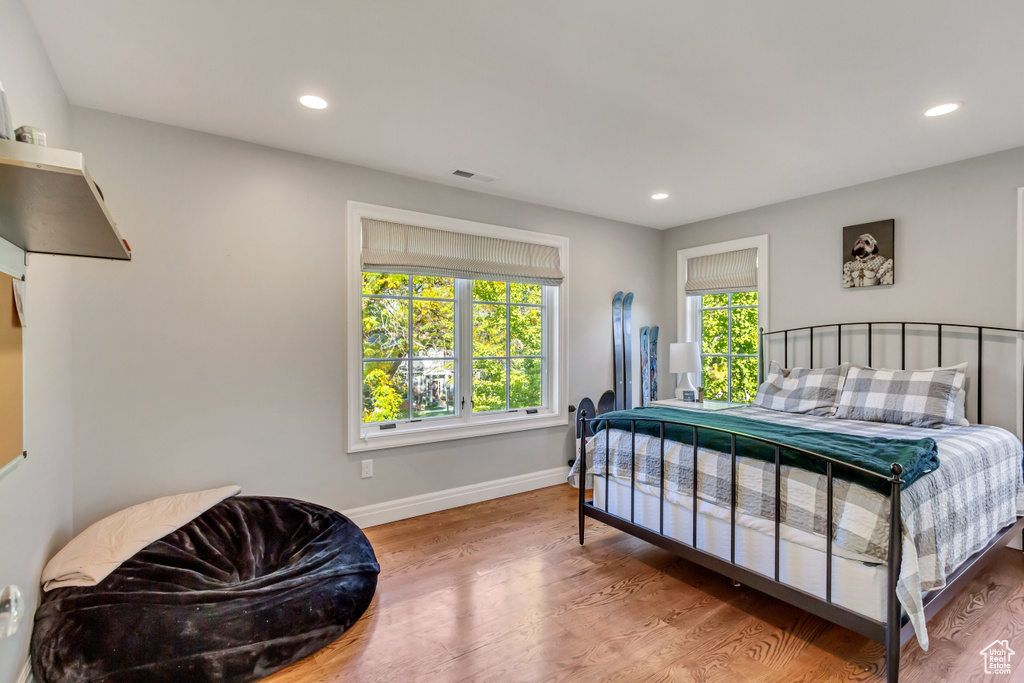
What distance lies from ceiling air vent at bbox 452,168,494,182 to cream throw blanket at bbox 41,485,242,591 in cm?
239

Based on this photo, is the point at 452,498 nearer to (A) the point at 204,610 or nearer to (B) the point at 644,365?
(A) the point at 204,610

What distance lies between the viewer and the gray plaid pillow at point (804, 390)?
10.9ft

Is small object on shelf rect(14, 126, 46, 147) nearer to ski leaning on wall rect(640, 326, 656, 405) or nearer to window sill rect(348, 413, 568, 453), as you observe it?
window sill rect(348, 413, 568, 453)

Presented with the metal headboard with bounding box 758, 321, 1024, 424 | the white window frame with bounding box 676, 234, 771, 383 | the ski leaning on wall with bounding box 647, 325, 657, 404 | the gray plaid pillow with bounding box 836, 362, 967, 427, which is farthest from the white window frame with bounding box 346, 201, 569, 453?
the gray plaid pillow with bounding box 836, 362, 967, 427

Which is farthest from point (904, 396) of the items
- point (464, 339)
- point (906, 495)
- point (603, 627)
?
point (464, 339)

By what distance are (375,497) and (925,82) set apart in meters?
3.71

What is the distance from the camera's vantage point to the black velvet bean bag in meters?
1.70

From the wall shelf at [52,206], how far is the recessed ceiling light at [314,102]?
117cm

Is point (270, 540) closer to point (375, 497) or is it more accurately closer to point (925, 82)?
point (375, 497)

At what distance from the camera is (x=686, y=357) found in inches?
162

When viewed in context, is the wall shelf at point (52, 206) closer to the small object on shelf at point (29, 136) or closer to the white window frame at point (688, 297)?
the small object on shelf at point (29, 136)

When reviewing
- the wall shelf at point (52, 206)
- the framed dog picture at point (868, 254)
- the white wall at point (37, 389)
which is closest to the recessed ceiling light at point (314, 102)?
the white wall at point (37, 389)

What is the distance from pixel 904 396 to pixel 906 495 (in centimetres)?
157

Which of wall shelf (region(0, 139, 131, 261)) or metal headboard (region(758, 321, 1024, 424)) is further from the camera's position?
metal headboard (region(758, 321, 1024, 424))
